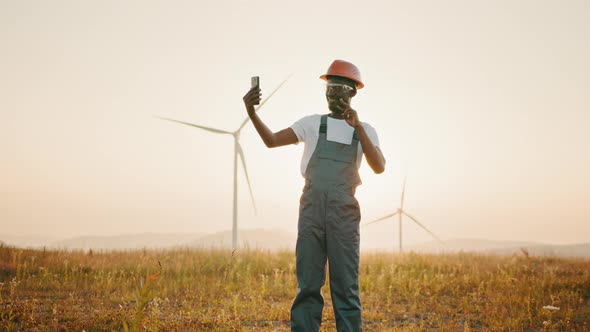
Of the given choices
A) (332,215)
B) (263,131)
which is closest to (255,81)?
(263,131)

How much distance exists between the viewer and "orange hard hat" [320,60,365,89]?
480cm

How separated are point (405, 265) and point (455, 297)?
321cm

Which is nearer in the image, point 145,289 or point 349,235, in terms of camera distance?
point 145,289

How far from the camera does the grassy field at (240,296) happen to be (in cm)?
643

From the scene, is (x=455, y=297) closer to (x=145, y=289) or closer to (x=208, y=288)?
(x=208, y=288)

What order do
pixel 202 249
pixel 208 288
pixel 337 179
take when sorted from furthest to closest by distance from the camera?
pixel 202 249 → pixel 208 288 → pixel 337 179

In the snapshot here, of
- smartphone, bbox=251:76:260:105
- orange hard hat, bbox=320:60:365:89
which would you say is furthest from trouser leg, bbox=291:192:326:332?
orange hard hat, bbox=320:60:365:89

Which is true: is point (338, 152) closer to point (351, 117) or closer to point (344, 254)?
point (351, 117)

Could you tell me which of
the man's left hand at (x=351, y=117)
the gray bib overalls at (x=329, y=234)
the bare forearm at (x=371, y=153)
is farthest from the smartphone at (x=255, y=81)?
the bare forearm at (x=371, y=153)

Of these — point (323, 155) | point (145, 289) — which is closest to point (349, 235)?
point (323, 155)

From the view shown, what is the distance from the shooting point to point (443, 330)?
21.7ft

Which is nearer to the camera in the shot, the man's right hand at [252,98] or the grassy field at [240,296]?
the man's right hand at [252,98]

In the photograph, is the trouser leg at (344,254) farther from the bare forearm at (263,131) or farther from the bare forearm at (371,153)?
the bare forearm at (263,131)

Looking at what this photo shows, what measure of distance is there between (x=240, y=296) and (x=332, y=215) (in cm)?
469
